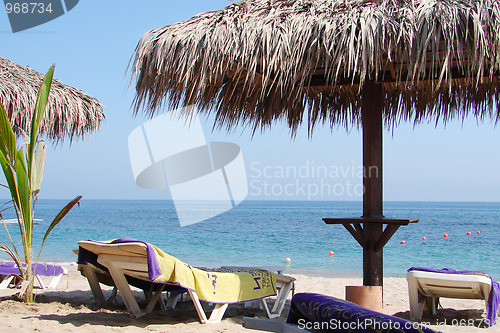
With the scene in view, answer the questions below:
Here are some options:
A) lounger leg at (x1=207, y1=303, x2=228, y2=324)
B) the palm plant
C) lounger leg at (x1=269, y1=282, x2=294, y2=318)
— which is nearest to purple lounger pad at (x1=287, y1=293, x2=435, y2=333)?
lounger leg at (x1=207, y1=303, x2=228, y2=324)

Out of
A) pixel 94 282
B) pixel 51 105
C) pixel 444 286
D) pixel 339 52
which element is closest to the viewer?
pixel 339 52

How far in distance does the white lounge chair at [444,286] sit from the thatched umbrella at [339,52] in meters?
0.28

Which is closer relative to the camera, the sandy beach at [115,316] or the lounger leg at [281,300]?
the sandy beach at [115,316]

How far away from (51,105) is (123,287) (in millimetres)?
3382

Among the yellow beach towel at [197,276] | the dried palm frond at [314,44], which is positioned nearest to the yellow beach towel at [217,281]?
the yellow beach towel at [197,276]

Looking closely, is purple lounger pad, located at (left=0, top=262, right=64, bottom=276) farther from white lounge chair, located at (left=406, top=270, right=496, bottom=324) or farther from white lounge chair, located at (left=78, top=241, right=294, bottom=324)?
white lounge chair, located at (left=406, top=270, right=496, bottom=324)

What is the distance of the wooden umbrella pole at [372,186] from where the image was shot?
365 centimetres

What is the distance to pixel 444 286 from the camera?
3.50m

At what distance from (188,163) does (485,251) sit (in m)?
9.40

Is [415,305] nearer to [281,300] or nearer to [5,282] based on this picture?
[281,300]

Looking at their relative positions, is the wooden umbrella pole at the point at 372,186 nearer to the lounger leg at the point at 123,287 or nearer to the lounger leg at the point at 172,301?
the lounger leg at the point at 172,301

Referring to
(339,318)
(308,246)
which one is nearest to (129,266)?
(339,318)

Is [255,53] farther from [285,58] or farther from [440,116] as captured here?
[440,116]

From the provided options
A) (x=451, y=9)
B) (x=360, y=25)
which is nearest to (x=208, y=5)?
(x=360, y=25)
